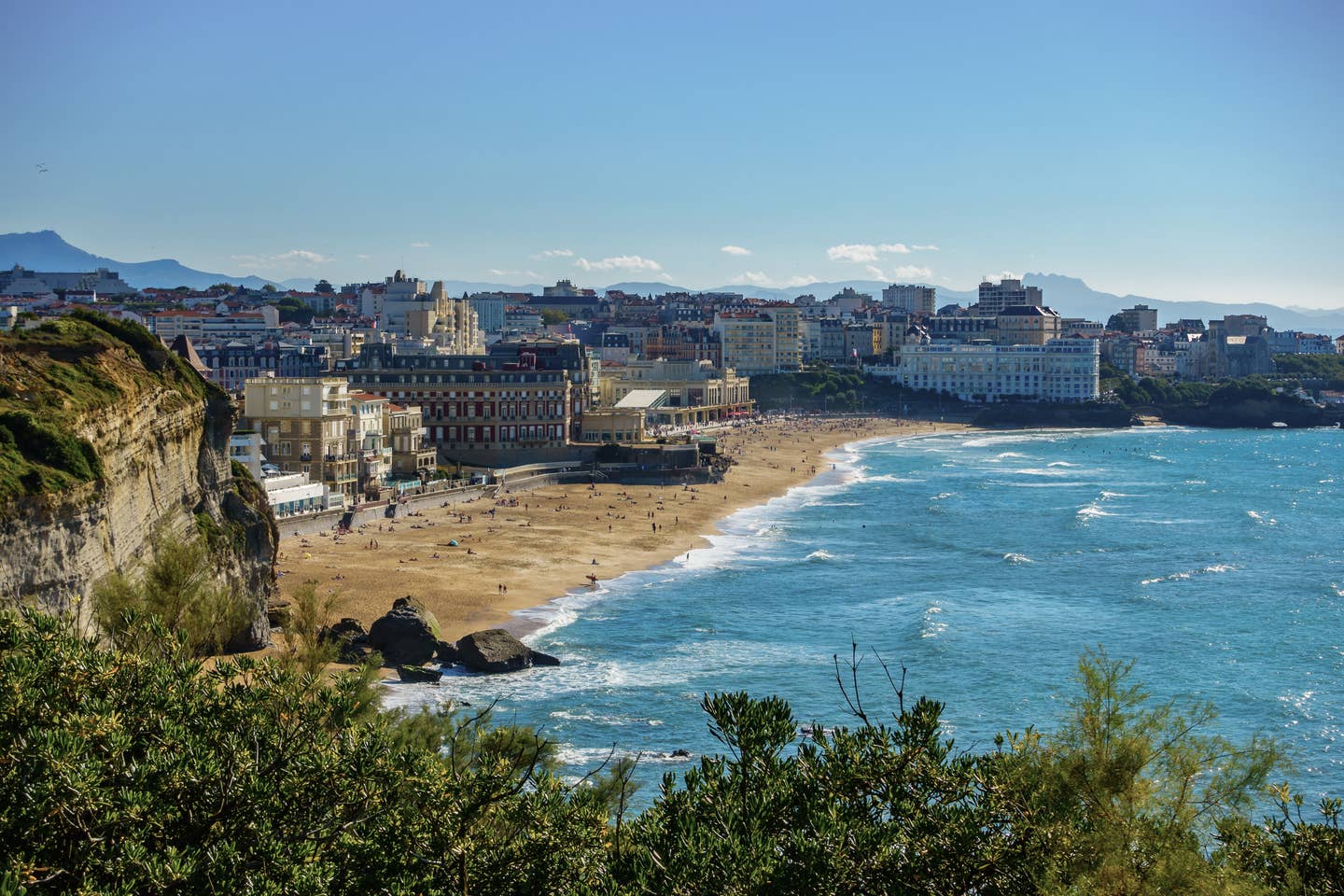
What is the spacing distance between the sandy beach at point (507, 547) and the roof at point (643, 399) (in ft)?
82.5

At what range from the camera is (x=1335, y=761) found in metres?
31.8

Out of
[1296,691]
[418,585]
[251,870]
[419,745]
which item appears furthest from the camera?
[418,585]

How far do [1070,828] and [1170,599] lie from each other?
3985 centimetres

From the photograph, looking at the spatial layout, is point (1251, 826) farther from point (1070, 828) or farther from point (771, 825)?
point (771, 825)

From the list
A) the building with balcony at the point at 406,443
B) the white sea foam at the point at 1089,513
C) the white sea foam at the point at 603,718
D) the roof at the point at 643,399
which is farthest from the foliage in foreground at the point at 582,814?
the roof at the point at 643,399

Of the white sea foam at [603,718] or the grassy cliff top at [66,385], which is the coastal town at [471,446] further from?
the white sea foam at [603,718]

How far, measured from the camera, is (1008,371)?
175875mm

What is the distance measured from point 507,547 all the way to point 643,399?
60.7 meters

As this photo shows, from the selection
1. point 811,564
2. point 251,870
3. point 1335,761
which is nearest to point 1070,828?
point 251,870

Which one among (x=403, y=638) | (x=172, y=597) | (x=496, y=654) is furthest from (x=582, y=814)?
(x=403, y=638)

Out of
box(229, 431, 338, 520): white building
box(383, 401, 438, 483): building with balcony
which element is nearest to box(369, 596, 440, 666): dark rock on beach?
box(229, 431, 338, 520): white building

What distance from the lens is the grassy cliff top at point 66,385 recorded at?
29.1 m

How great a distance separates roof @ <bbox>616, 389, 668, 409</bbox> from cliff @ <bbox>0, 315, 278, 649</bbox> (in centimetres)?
7355

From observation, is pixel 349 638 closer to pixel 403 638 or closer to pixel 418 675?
pixel 403 638
